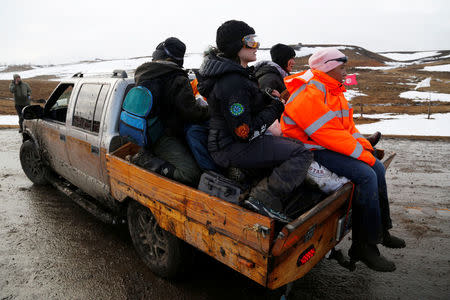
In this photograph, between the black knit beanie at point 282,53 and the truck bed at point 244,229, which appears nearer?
the truck bed at point 244,229

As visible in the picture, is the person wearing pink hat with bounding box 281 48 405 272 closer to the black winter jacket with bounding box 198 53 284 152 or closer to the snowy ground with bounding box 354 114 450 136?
the black winter jacket with bounding box 198 53 284 152

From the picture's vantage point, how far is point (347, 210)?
8.89 ft

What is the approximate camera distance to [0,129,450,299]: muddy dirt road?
296cm

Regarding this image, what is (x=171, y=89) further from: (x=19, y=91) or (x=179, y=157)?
(x=19, y=91)

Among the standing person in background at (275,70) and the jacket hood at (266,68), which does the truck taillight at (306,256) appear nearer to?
the standing person in background at (275,70)

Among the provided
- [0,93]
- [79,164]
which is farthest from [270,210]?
[0,93]

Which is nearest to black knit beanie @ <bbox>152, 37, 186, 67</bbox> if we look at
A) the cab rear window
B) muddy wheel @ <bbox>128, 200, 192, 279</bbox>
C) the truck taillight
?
the cab rear window

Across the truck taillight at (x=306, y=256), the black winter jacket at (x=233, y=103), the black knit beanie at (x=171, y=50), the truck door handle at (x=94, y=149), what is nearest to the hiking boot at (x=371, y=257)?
the truck taillight at (x=306, y=256)

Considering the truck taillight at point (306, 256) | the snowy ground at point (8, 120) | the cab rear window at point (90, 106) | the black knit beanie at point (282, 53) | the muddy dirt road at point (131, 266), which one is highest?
the black knit beanie at point (282, 53)

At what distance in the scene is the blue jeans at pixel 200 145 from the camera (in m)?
2.85

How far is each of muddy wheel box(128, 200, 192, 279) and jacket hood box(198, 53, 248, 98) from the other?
138 centimetres

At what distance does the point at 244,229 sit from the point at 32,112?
4.28 meters

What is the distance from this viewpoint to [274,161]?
2.53m

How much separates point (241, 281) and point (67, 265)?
1880 mm
